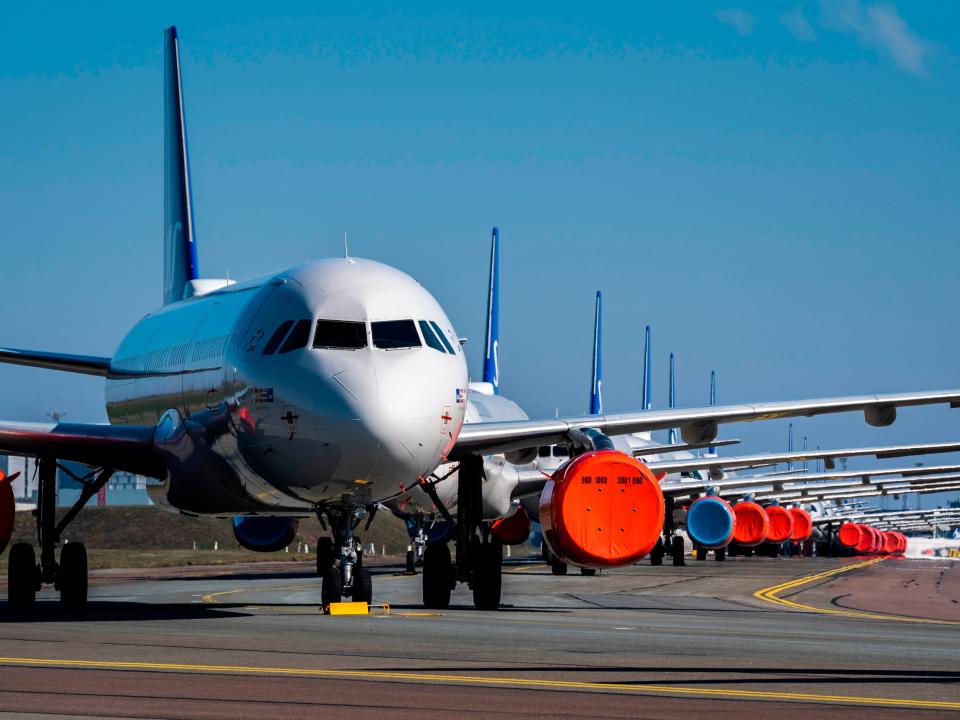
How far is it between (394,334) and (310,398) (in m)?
1.36

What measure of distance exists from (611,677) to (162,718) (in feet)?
12.3

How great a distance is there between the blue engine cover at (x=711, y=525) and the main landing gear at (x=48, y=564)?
104 ft

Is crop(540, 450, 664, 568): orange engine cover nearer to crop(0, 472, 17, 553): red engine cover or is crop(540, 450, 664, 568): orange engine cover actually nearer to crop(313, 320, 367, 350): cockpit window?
crop(313, 320, 367, 350): cockpit window

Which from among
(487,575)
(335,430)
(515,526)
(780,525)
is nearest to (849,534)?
(780,525)

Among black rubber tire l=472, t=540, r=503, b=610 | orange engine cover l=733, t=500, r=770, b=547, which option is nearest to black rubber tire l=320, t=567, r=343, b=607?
black rubber tire l=472, t=540, r=503, b=610

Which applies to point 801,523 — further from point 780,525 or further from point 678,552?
point 678,552

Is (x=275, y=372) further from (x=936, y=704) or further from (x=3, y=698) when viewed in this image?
(x=936, y=704)

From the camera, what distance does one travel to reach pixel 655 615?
21.1 metres

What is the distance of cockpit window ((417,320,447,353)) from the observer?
17625 mm

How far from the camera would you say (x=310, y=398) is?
1656cm

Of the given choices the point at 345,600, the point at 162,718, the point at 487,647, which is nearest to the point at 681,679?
the point at 487,647

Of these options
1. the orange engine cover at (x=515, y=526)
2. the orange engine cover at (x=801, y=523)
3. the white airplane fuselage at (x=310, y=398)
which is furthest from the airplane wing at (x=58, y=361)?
the orange engine cover at (x=801, y=523)

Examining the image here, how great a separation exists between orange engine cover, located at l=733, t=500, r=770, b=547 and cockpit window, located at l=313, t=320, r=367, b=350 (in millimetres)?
42879

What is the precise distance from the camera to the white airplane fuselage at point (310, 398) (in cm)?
1656
